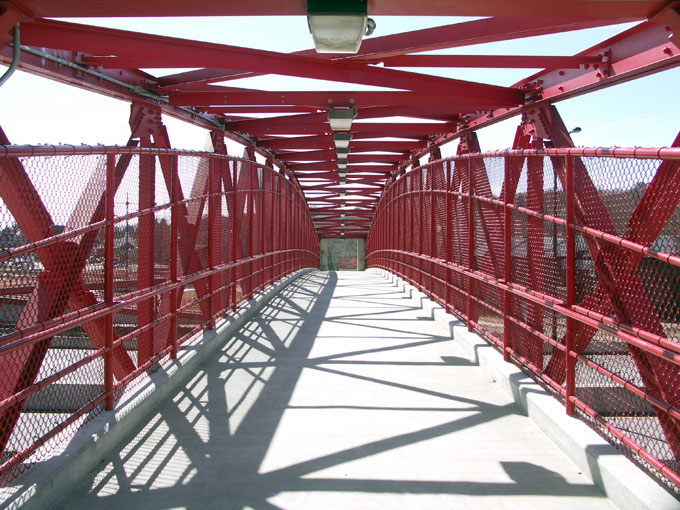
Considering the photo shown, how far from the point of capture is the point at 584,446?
3.00m

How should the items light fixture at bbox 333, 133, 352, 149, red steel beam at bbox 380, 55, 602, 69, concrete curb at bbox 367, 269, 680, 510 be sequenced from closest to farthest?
concrete curb at bbox 367, 269, 680, 510 → red steel beam at bbox 380, 55, 602, 69 → light fixture at bbox 333, 133, 352, 149

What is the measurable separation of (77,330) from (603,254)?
13.6 feet

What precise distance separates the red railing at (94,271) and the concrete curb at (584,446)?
8.93ft

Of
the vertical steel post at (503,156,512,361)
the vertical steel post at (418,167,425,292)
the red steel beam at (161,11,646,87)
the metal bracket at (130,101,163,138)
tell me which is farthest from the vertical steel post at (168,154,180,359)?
the vertical steel post at (418,167,425,292)

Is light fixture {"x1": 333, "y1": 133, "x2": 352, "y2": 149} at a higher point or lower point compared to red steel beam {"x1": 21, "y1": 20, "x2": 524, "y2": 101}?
lower

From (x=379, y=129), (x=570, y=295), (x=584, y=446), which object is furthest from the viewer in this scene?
(x=379, y=129)

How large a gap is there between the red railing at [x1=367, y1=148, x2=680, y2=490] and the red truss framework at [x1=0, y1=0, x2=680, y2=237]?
1.19m

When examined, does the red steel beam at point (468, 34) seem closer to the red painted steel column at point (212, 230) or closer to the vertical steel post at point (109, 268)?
the red painted steel column at point (212, 230)

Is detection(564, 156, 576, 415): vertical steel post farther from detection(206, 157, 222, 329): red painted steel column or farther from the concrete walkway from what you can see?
detection(206, 157, 222, 329): red painted steel column

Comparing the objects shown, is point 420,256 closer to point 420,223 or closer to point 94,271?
point 420,223

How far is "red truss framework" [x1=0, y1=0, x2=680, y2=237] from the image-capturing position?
3633 mm

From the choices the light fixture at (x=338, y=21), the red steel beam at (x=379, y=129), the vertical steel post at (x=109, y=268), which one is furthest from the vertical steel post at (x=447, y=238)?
the vertical steel post at (x=109, y=268)

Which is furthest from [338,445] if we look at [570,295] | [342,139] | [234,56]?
[342,139]

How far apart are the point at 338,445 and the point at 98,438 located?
→ 1.37 m
